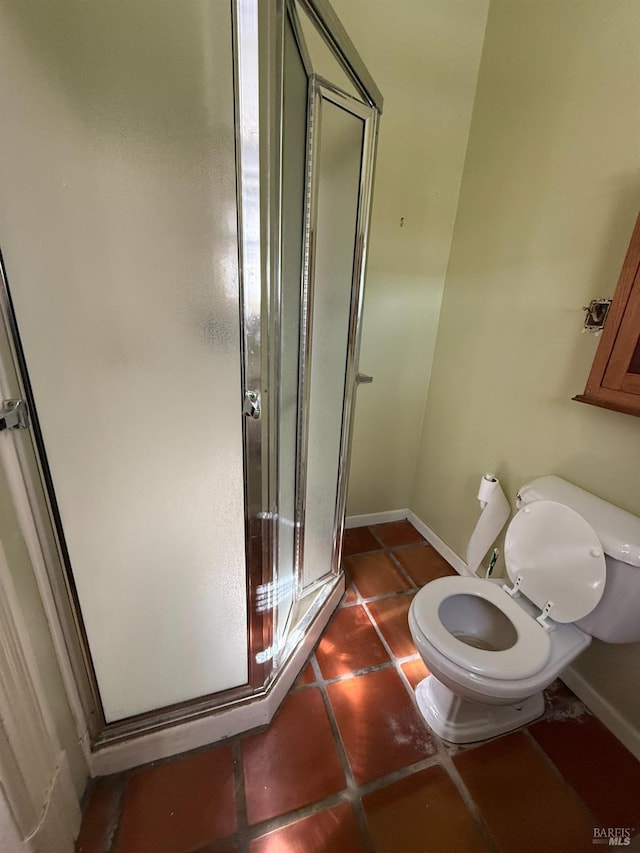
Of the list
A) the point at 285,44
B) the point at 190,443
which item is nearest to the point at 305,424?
the point at 190,443

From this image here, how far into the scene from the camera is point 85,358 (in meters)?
0.71

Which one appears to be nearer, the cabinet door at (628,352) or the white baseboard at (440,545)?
the cabinet door at (628,352)

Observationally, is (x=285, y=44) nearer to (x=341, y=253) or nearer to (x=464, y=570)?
(x=341, y=253)

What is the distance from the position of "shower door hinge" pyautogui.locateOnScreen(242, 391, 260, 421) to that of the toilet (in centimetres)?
86

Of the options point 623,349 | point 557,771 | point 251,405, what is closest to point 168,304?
point 251,405

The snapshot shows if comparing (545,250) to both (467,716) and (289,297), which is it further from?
(467,716)

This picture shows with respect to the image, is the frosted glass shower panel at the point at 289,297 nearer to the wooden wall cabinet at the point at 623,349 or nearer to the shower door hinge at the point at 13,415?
the shower door hinge at the point at 13,415

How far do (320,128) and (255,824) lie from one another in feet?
6.43

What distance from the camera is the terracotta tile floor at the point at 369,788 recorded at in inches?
35.7

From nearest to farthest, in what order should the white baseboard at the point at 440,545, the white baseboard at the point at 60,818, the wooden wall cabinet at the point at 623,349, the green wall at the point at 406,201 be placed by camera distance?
the white baseboard at the point at 60,818 → the wooden wall cabinet at the point at 623,349 → the green wall at the point at 406,201 → the white baseboard at the point at 440,545

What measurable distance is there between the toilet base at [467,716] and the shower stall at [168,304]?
23.5 inches

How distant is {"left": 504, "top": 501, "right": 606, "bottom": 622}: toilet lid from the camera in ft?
3.47

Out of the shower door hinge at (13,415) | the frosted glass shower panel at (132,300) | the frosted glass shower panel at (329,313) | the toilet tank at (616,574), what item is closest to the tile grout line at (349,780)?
the frosted glass shower panel at (329,313)

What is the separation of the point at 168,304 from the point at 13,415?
1.20 ft
